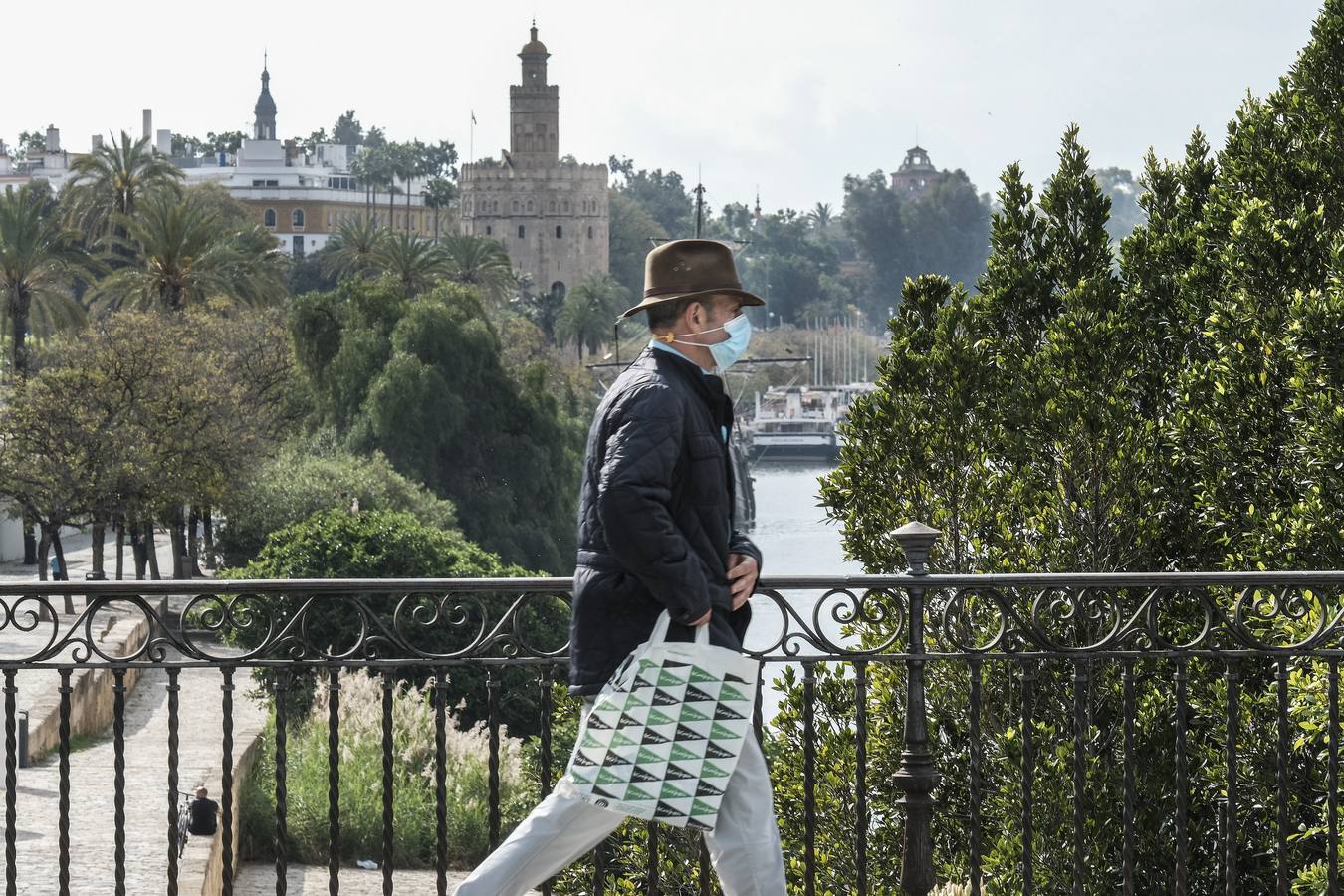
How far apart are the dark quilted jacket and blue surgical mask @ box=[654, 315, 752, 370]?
49 mm

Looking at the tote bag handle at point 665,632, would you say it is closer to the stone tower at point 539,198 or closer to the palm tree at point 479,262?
the palm tree at point 479,262

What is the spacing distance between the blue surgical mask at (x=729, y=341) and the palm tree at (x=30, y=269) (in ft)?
122

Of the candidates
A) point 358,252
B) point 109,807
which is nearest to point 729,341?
point 109,807

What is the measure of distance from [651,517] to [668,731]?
498mm

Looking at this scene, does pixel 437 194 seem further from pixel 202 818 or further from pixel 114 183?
pixel 202 818

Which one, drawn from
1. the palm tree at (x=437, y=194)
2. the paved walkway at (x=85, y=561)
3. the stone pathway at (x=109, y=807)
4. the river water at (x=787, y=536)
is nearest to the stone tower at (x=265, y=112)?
the palm tree at (x=437, y=194)

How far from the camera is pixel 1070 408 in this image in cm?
754

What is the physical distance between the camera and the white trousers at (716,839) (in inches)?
147

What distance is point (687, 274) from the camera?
379 centimetres

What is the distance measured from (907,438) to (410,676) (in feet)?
63.9

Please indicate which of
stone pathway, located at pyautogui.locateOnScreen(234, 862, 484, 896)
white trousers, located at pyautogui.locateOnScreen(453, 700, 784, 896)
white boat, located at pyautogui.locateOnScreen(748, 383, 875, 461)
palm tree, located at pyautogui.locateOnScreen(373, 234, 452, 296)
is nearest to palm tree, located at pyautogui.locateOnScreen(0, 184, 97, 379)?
palm tree, located at pyautogui.locateOnScreen(373, 234, 452, 296)

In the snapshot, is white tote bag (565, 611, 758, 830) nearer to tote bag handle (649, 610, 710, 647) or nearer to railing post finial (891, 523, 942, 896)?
tote bag handle (649, 610, 710, 647)

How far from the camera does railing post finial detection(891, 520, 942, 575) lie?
4449 millimetres

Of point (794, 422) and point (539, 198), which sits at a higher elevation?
point (539, 198)
